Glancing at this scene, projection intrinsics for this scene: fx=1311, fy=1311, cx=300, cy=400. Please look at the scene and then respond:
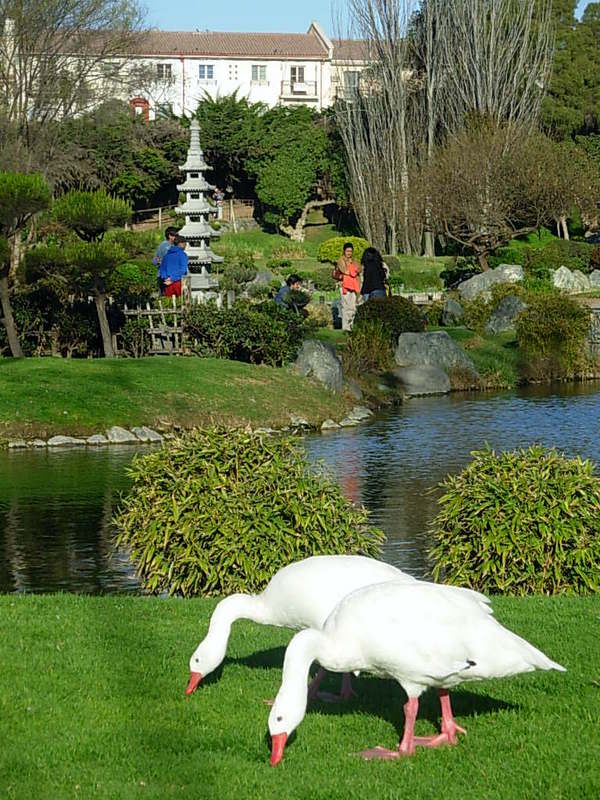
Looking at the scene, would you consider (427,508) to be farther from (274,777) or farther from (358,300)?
(358,300)

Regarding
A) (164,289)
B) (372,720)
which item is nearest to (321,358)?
(164,289)

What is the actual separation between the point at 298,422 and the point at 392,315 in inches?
313

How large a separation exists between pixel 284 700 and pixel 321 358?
65.9ft

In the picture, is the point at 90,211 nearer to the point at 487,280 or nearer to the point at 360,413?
the point at 360,413

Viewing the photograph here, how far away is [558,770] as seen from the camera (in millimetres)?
5730

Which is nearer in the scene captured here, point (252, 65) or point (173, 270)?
point (173, 270)

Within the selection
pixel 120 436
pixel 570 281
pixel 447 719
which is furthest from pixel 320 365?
pixel 570 281

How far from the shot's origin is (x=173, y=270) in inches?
1098

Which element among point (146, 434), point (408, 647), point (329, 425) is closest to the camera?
point (408, 647)

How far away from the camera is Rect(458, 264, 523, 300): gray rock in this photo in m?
41.0

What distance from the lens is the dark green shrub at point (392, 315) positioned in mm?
29828

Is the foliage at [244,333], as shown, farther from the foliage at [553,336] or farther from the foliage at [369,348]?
the foliage at [553,336]

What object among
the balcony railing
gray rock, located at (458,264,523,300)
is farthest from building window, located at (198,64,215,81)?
gray rock, located at (458,264,523,300)

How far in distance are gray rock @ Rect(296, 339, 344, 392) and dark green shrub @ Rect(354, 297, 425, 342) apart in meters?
3.80
